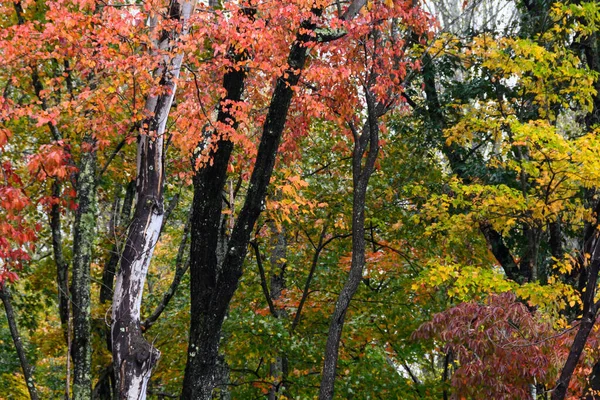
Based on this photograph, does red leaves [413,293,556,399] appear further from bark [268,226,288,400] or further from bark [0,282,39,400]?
bark [0,282,39,400]

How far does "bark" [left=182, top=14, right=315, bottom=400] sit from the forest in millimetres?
24

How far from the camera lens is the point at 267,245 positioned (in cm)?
1419

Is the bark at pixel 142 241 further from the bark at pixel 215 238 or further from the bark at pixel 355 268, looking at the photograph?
the bark at pixel 355 268

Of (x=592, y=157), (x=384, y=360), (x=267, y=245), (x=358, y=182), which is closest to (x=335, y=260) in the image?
(x=267, y=245)

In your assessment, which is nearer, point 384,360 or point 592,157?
point 592,157

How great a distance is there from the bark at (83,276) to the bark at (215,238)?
2.39 metres

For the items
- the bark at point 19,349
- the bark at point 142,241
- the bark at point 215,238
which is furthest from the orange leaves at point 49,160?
the bark at point 19,349

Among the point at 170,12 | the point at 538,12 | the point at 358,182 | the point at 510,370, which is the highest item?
the point at 538,12

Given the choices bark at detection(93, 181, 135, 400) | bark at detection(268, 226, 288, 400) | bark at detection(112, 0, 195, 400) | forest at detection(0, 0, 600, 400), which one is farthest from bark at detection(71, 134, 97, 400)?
bark at detection(268, 226, 288, 400)

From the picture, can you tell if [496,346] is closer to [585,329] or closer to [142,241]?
[585,329]

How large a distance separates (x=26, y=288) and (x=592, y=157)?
10557mm

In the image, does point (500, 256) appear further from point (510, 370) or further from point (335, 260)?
point (510, 370)

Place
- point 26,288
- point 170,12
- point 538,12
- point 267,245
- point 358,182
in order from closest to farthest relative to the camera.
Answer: point 170,12, point 358,182, point 538,12, point 26,288, point 267,245

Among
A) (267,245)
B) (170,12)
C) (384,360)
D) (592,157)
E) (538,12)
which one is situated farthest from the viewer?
(267,245)
